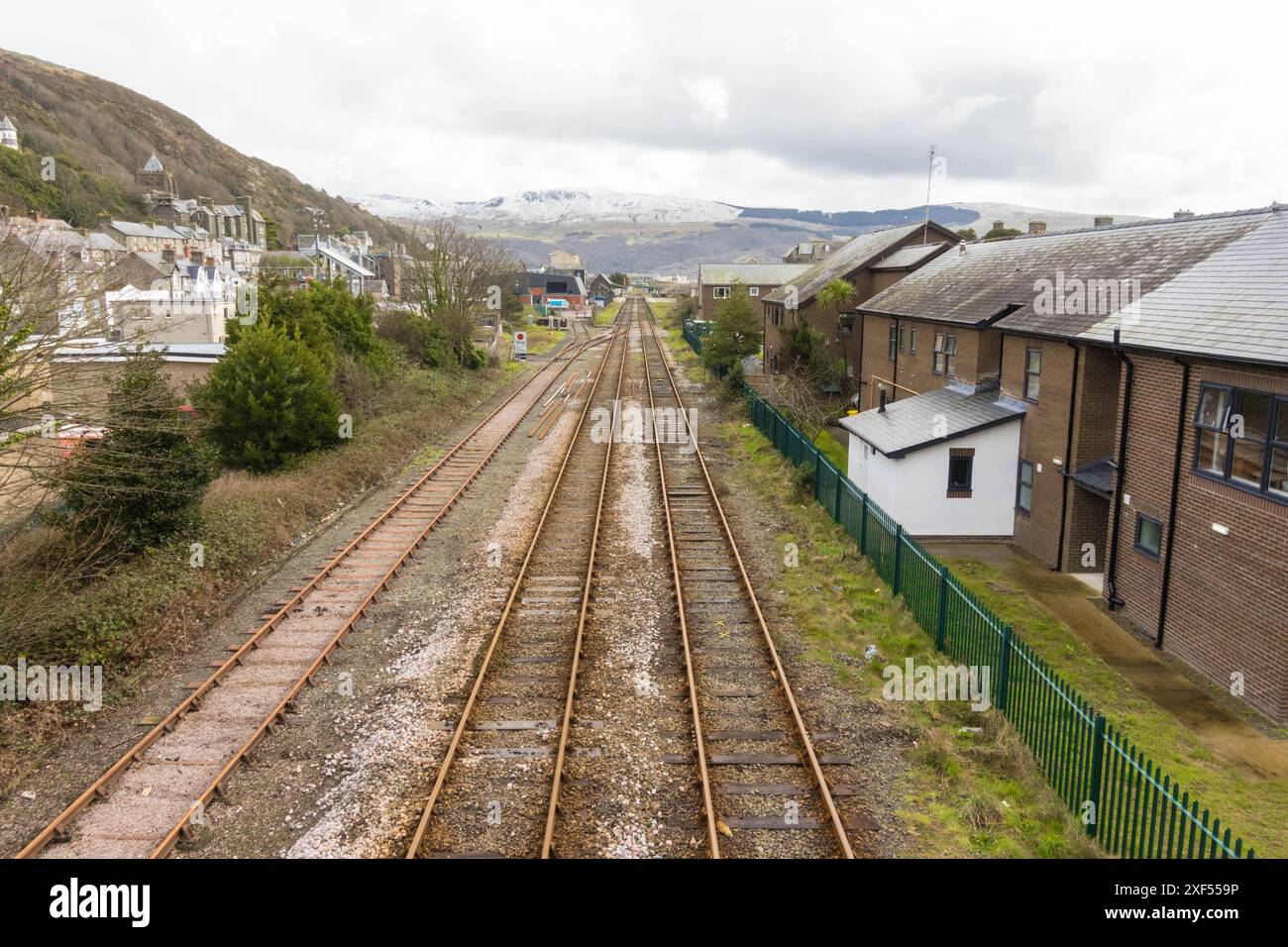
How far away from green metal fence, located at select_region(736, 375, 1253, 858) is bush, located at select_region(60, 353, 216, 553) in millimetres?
13449

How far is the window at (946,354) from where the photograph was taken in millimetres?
25328

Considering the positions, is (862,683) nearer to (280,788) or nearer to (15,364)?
(280,788)

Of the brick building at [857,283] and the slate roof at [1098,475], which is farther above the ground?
the brick building at [857,283]

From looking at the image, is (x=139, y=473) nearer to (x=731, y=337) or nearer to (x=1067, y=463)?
(x=1067, y=463)

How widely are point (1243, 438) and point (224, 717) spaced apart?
50.4 feet

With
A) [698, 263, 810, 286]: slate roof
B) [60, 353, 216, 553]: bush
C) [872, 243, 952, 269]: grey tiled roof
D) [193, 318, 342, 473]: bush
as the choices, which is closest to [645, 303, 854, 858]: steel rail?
[60, 353, 216, 553]: bush

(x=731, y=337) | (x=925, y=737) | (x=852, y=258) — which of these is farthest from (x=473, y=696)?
(x=731, y=337)

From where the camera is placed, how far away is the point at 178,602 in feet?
48.9

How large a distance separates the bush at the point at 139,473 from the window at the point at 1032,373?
18312mm

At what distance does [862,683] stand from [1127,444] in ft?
25.2

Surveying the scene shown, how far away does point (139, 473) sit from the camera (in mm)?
14766

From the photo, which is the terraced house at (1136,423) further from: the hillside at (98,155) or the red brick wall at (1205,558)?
the hillside at (98,155)

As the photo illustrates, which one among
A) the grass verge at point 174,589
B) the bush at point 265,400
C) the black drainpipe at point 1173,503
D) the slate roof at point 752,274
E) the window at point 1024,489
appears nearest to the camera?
the grass verge at point 174,589

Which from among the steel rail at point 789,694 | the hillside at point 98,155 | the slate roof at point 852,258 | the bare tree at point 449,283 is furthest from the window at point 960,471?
the hillside at point 98,155
